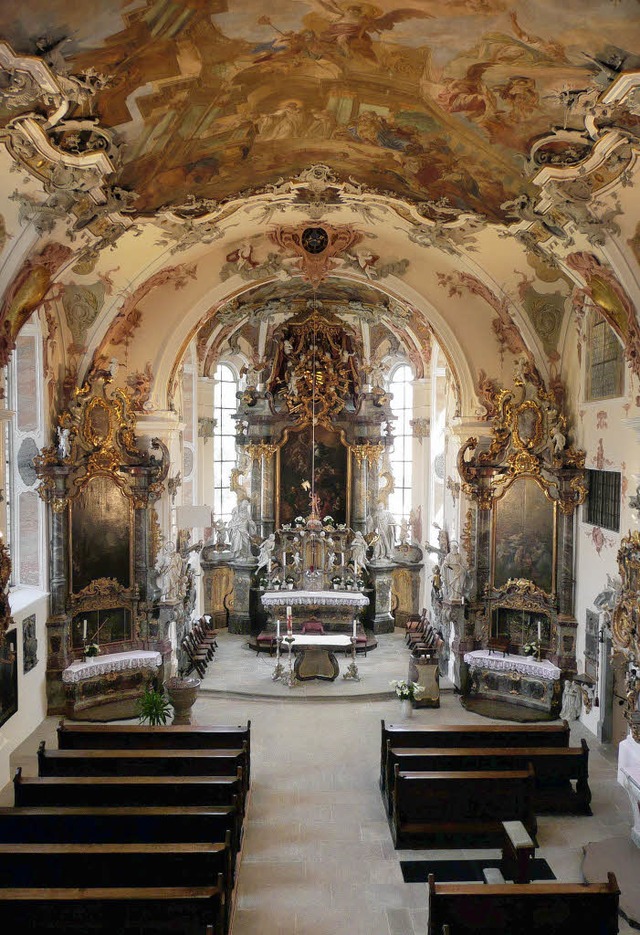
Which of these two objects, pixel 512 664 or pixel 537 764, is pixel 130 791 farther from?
pixel 512 664

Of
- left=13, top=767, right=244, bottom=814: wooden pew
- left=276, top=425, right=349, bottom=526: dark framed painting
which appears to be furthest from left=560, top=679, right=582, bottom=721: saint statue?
left=276, top=425, right=349, bottom=526: dark framed painting

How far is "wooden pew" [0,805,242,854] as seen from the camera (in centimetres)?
891

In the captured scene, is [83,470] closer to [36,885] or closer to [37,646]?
[37,646]

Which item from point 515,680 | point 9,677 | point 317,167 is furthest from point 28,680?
point 317,167

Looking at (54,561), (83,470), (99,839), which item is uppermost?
(83,470)

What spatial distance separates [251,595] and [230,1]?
1680 cm

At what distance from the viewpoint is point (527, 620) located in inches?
642

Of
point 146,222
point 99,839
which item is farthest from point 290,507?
point 99,839

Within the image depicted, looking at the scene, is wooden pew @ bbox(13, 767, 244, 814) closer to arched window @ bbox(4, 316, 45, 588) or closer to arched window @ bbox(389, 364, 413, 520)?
arched window @ bbox(4, 316, 45, 588)

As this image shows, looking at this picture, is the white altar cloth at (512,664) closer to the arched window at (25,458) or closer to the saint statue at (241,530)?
the saint statue at (241,530)

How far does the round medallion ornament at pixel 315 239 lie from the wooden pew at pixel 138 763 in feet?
32.6

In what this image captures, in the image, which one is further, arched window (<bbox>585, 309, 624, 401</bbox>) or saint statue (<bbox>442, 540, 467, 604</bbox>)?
saint statue (<bbox>442, 540, 467, 604</bbox>)

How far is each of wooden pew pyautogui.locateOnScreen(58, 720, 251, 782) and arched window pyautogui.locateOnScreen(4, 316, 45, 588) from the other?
4352 millimetres

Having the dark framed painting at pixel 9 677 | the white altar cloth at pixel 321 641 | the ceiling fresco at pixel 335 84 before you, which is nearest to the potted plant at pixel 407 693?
the white altar cloth at pixel 321 641
